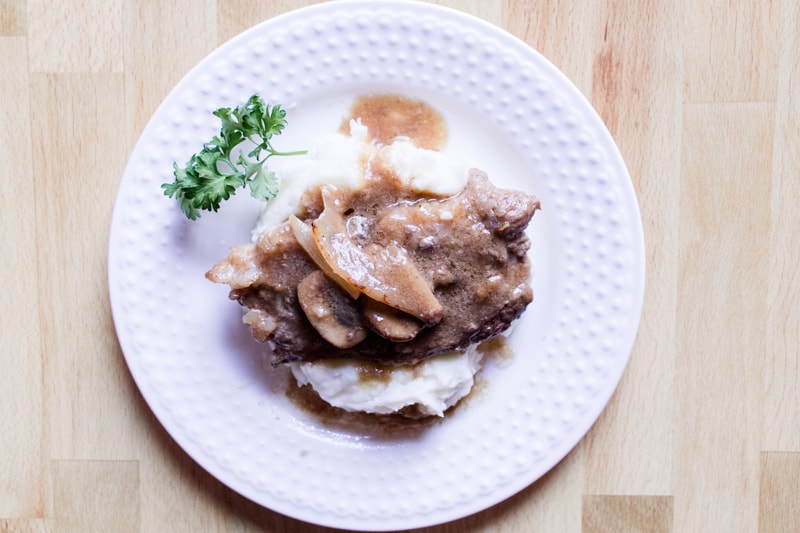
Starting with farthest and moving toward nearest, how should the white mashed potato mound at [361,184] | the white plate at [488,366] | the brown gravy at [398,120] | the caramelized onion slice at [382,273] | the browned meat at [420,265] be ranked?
the brown gravy at [398,120]
the white plate at [488,366]
the white mashed potato mound at [361,184]
the browned meat at [420,265]
the caramelized onion slice at [382,273]

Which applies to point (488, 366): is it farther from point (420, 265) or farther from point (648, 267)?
point (648, 267)

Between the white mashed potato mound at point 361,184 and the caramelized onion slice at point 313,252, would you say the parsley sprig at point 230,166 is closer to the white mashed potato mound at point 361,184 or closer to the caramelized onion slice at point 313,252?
the white mashed potato mound at point 361,184

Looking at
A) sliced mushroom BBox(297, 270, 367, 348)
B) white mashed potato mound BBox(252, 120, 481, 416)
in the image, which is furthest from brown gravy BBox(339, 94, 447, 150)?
sliced mushroom BBox(297, 270, 367, 348)

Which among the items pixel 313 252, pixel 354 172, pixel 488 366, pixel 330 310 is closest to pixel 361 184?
pixel 354 172

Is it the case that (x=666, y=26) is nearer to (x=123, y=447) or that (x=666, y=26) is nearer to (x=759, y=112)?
(x=759, y=112)

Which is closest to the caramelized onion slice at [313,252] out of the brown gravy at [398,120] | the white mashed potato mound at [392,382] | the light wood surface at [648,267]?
the white mashed potato mound at [392,382]

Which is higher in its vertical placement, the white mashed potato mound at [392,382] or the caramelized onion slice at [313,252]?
the caramelized onion slice at [313,252]
